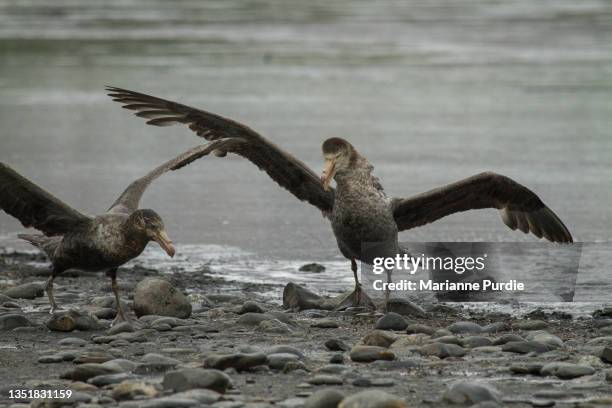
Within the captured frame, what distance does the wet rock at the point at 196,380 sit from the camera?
632 cm

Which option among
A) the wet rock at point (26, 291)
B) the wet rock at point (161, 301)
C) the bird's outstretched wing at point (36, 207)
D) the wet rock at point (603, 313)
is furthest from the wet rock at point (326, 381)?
the wet rock at point (26, 291)

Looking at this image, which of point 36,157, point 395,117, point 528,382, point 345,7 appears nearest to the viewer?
point 528,382

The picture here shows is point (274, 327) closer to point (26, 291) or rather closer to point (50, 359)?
point (50, 359)

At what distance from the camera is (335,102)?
64.6ft

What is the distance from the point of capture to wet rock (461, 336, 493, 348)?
7.59m

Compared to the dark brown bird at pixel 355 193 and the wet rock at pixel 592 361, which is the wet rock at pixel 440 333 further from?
the dark brown bird at pixel 355 193

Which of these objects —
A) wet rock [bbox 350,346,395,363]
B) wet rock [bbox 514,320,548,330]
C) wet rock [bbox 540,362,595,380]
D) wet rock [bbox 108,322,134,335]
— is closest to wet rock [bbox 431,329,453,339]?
wet rock [bbox 514,320,548,330]

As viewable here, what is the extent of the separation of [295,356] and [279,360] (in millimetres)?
135

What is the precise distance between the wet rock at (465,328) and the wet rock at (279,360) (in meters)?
1.40

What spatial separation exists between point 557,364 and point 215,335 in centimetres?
209

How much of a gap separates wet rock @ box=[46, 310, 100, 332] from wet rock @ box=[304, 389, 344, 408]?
2.41m

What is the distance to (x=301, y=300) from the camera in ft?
29.1

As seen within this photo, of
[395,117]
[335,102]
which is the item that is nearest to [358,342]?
[395,117]

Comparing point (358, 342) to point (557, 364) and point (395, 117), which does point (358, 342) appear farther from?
point (395, 117)
